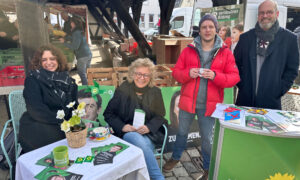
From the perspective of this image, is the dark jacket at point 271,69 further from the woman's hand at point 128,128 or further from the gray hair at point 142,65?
the woman's hand at point 128,128

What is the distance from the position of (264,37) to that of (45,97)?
7.99 ft

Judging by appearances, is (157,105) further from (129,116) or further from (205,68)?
(205,68)

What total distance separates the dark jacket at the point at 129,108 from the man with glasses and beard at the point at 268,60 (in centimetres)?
107

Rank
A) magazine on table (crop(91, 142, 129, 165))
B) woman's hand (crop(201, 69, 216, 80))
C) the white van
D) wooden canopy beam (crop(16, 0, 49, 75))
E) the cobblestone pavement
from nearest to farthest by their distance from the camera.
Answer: magazine on table (crop(91, 142, 129, 165)) < woman's hand (crop(201, 69, 216, 80)) < the cobblestone pavement < wooden canopy beam (crop(16, 0, 49, 75)) < the white van

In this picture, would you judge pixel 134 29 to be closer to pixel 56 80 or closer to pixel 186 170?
pixel 56 80

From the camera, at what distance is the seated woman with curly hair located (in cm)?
214

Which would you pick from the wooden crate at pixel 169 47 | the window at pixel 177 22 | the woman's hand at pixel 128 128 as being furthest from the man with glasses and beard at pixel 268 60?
the window at pixel 177 22

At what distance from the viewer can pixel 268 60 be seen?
7.38 feet

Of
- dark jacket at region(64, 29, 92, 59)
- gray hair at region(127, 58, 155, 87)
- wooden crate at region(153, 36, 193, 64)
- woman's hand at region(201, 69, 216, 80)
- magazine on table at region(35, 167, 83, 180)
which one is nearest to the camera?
magazine on table at region(35, 167, 83, 180)

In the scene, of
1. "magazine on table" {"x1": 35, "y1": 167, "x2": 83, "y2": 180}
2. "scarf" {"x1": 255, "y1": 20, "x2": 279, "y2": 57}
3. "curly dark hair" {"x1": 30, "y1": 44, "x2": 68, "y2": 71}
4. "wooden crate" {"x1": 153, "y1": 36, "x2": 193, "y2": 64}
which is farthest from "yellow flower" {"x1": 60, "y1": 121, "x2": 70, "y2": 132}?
"wooden crate" {"x1": 153, "y1": 36, "x2": 193, "y2": 64}

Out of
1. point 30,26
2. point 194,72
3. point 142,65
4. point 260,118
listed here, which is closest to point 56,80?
point 142,65

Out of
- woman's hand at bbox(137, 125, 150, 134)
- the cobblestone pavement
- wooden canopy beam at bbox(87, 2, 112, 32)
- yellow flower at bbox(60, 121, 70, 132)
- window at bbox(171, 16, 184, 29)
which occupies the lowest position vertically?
the cobblestone pavement

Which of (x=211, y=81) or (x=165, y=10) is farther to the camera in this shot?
(x=165, y=10)

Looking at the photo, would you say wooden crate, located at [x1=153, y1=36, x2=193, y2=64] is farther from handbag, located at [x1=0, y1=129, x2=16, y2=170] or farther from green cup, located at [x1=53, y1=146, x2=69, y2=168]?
green cup, located at [x1=53, y1=146, x2=69, y2=168]
